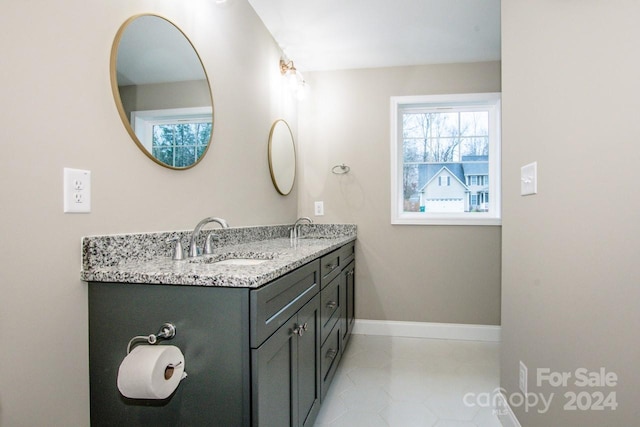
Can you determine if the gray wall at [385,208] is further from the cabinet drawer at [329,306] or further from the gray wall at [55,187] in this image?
the gray wall at [55,187]

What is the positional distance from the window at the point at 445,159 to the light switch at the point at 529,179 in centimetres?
155

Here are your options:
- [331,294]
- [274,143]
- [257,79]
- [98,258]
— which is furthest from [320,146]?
[98,258]

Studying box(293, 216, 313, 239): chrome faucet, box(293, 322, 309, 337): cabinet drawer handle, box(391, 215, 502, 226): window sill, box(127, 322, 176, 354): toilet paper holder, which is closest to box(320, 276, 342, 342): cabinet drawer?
box(293, 322, 309, 337): cabinet drawer handle

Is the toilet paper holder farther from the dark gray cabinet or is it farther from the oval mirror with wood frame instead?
the oval mirror with wood frame

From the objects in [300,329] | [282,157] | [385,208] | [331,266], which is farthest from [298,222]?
[300,329]

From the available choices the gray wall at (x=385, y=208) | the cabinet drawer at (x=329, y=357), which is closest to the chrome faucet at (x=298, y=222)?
the gray wall at (x=385, y=208)

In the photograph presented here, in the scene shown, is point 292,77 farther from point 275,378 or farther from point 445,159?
point 275,378

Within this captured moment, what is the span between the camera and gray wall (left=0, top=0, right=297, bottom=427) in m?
0.83

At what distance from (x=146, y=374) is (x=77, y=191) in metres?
0.58

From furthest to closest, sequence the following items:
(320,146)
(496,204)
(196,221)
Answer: (320,146) → (496,204) → (196,221)

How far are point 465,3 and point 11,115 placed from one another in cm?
244

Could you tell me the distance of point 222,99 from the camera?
1.84 meters

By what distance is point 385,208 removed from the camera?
120 inches

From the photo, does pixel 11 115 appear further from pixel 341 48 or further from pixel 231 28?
pixel 341 48
